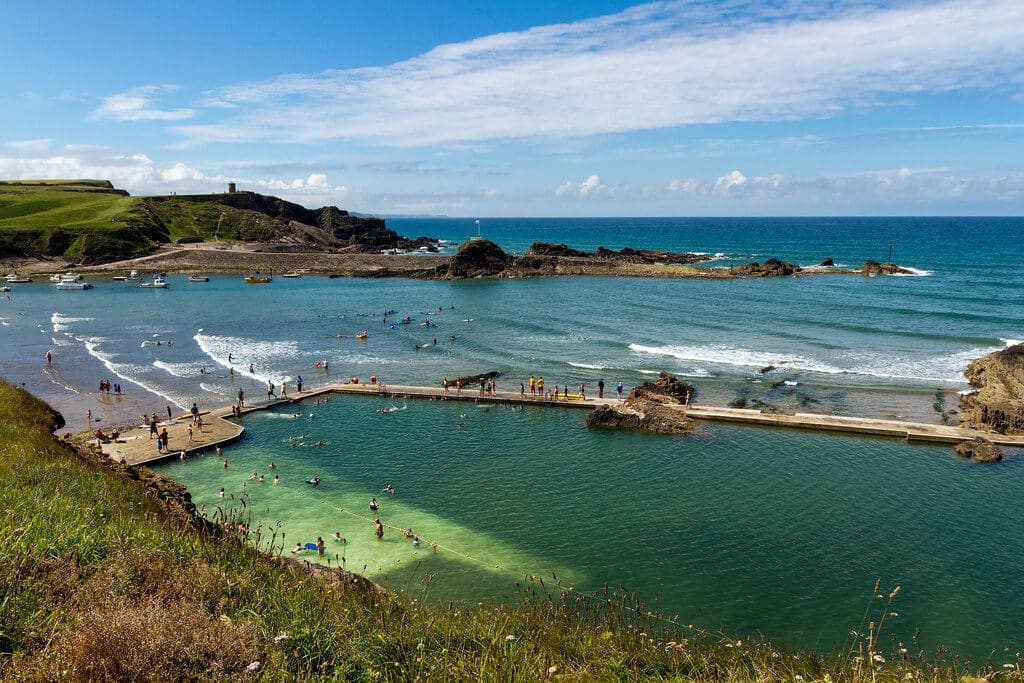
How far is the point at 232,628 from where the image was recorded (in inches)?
310

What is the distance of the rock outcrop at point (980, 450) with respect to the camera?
29562mm

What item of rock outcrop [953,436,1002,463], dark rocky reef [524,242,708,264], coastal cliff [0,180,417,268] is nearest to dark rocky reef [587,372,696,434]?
rock outcrop [953,436,1002,463]

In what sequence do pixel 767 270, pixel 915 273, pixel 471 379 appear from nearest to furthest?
1. pixel 471 379
2. pixel 915 273
3. pixel 767 270

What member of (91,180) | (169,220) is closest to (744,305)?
(169,220)

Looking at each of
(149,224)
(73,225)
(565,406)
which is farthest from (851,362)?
(73,225)

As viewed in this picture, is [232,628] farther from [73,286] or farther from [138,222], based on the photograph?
[138,222]

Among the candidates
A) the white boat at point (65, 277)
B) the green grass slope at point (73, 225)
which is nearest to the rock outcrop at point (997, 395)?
the white boat at point (65, 277)

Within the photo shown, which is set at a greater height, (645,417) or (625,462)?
(645,417)

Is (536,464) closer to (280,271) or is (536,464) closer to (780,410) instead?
(780,410)

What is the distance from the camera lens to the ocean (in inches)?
782

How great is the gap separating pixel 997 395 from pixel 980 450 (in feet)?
31.9

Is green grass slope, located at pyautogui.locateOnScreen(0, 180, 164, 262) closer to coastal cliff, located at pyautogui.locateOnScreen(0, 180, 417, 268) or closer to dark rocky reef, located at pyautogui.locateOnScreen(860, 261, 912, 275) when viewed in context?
coastal cliff, located at pyautogui.locateOnScreen(0, 180, 417, 268)

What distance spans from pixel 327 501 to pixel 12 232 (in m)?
136

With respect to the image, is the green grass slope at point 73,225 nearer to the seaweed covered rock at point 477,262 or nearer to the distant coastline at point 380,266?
the distant coastline at point 380,266
